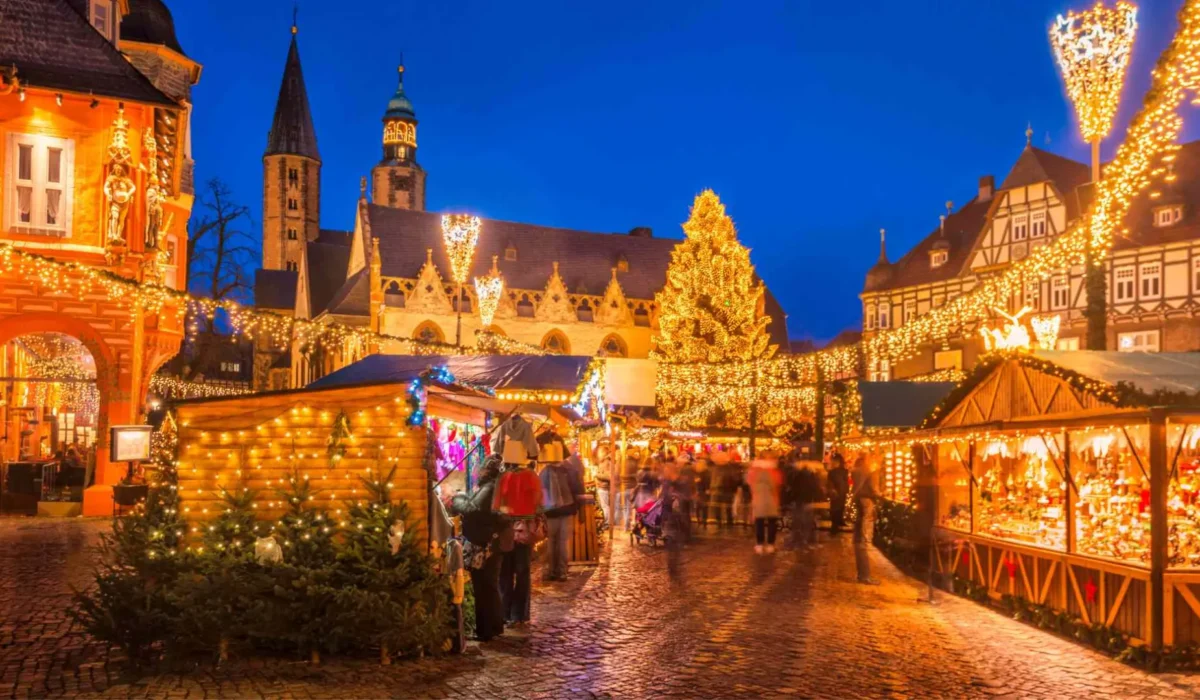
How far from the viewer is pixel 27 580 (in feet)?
38.1

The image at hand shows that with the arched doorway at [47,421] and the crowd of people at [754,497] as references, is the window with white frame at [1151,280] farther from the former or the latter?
the arched doorway at [47,421]

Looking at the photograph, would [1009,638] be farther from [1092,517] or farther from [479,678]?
[479,678]

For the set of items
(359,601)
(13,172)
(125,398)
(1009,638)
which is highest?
(13,172)

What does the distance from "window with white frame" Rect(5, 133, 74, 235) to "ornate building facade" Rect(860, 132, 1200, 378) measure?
22418 mm

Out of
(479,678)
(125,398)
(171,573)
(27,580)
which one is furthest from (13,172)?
(479,678)

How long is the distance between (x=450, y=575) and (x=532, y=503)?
1.29 meters

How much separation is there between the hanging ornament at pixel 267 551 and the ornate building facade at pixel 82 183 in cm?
1427

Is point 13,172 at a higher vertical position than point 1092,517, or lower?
higher

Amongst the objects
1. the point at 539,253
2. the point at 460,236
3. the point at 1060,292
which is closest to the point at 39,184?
the point at 460,236

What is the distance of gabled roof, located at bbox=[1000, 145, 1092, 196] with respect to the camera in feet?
133

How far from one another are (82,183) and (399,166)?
64167mm

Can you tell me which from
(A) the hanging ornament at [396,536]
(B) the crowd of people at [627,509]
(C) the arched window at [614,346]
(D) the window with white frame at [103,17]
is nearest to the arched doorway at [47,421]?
(D) the window with white frame at [103,17]

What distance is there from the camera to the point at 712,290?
159ft

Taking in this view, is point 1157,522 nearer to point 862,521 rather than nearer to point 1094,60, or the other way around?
point 862,521
